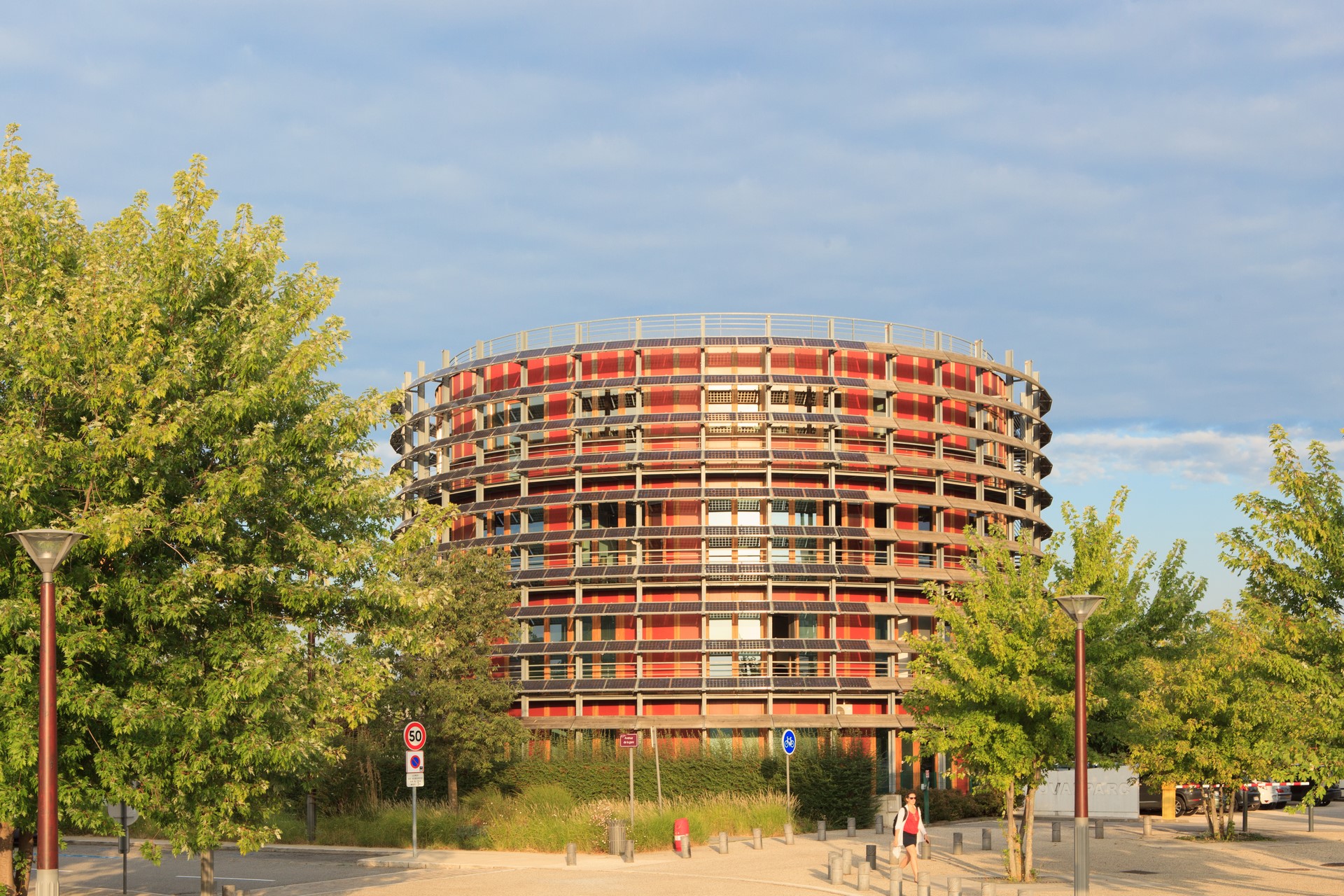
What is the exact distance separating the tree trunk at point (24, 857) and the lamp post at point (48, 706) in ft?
21.0

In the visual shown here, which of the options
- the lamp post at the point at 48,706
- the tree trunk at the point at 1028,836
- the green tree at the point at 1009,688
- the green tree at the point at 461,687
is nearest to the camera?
the lamp post at the point at 48,706

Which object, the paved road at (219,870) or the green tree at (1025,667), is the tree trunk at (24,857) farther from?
the green tree at (1025,667)

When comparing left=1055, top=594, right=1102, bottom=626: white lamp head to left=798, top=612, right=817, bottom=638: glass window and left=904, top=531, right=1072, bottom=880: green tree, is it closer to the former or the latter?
left=904, top=531, right=1072, bottom=880: green tree

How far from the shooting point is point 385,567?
66.8 ft

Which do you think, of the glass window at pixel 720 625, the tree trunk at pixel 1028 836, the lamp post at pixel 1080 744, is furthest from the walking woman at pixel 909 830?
the glass window at pixel 720 625

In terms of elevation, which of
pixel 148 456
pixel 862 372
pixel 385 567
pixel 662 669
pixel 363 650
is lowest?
pixel 662 669

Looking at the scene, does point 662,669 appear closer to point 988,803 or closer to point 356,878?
point 988,803

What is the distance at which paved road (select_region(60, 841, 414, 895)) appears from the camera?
1196 inches

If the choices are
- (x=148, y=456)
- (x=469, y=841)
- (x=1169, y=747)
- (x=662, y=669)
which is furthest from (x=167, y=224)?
(x=662, y=669)

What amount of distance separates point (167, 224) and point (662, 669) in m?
50.8

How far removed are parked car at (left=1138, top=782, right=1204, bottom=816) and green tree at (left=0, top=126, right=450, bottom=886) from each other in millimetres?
40065

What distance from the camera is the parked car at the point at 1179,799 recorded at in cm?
5209

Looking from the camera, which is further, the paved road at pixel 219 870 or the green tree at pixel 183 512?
the paved road at pixel 219 870

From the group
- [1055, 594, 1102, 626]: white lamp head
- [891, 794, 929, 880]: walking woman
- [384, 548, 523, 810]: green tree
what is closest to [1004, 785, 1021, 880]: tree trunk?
[891, 794, 929, 880]: walking woman
